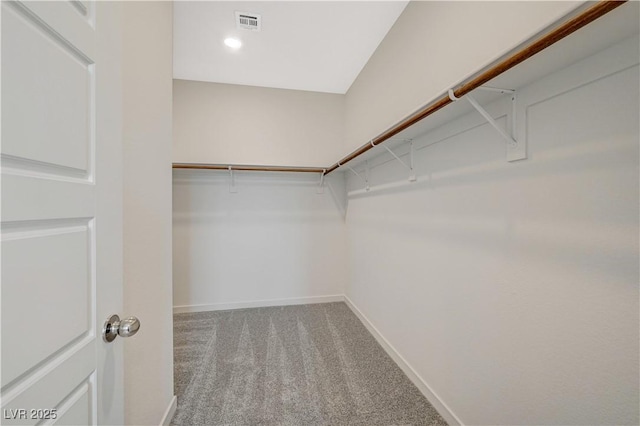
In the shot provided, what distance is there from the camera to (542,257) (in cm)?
97

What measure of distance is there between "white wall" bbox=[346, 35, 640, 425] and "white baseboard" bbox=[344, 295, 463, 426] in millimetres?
31

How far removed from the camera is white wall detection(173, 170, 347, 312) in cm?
296

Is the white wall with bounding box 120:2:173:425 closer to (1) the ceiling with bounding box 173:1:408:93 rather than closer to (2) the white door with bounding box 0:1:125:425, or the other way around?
(2) the white door with bounding box 0:1:125:425

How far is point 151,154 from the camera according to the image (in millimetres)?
1214

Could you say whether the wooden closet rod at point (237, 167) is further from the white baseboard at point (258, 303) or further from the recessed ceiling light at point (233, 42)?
the white baseboard at point (258, 303)

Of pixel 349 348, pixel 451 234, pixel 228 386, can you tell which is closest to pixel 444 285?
pixel 451 234

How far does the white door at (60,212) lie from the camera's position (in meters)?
0.44

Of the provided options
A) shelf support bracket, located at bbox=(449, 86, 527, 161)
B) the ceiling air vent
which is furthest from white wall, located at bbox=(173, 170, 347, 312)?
shelf support bracket, located at bbox=(449, 86, 527, 161)

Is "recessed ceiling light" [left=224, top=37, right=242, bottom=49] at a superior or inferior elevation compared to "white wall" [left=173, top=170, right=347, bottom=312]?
superior

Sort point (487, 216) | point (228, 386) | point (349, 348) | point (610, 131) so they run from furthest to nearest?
point (349, 348) < point (228, 386) < point (487, 216) < point (610, 131)

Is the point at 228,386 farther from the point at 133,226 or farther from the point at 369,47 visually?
the point at 369,47

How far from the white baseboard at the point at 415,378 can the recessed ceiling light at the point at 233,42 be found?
287 centimetres

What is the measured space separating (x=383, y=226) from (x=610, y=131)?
1.56 meters

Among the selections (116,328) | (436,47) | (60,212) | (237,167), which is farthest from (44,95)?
(237,167)
